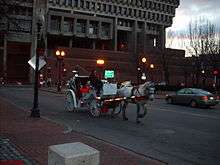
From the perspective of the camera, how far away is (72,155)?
5.02 m

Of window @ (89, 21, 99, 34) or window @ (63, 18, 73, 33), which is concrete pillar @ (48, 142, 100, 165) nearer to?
window @ (63, 18, 73, 33)

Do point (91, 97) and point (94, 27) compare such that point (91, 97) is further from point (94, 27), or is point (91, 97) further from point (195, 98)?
point (94, 27)

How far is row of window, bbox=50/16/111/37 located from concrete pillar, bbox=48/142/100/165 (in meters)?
104

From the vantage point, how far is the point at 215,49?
67125 millimetres

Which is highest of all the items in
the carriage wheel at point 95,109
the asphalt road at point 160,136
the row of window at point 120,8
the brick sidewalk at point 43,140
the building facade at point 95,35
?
the row of window at point 120,8

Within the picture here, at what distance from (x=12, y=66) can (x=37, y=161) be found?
92.7 metres

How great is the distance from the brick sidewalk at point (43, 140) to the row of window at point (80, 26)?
94.0 m

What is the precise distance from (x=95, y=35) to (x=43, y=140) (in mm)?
104043

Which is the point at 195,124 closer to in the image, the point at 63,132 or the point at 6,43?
the point at 63,132

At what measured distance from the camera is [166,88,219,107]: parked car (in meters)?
31.7

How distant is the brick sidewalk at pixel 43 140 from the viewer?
969 cm

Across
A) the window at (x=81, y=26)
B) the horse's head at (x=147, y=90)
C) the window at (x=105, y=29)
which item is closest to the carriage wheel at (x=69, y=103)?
the horse's head at (x=147, y=90)

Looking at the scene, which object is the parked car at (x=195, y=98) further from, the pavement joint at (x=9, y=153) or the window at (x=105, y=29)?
the window at (x=105, y=29)

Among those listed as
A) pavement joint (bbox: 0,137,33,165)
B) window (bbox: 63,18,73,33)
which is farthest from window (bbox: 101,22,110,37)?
pavement joint (bbox: 0,137,33,165)
